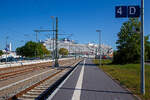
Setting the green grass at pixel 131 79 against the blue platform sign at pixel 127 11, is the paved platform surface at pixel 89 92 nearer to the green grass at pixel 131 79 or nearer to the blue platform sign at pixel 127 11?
the green grass at pixel 131 79

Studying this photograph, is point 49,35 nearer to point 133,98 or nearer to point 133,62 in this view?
point 133,62

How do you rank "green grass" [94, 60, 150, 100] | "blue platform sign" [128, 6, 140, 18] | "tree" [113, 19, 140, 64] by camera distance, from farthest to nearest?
"tree" [113, 19, 140, 64] → "green grass" [94, 60, 150, 100] → "blue platform sign" [128, 6, 140, 18]

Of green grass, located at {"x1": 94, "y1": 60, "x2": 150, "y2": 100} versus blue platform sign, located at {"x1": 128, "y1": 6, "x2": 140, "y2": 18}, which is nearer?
blue platform sign, located at {"x1": 128, "y1": 6, "x2": 140, "y2": 18}

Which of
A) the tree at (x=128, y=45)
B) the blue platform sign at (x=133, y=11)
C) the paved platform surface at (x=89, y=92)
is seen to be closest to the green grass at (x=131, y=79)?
the paved platform surface at (x=89, y=92)

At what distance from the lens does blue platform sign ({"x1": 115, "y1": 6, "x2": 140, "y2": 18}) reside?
995cm

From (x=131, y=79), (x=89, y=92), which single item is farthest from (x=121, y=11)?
(x=131, y=79)

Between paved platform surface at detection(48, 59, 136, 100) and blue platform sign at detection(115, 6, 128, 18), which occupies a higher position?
blue platform sign at detection(115, 6, 128, 18)

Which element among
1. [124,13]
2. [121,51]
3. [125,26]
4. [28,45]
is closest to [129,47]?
[121,51]

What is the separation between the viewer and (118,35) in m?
54.2

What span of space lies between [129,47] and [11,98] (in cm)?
4522

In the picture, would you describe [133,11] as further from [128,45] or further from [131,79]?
[128,45]

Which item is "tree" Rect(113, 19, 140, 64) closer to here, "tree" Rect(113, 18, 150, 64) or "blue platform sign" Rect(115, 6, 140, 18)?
"tree" Rect(113, 18, 150, 64)

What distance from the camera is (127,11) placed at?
1002cm

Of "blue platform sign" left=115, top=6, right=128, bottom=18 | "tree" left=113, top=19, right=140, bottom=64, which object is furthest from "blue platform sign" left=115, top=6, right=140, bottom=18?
"tree" left=113, top=19, right=140, bottom=64
